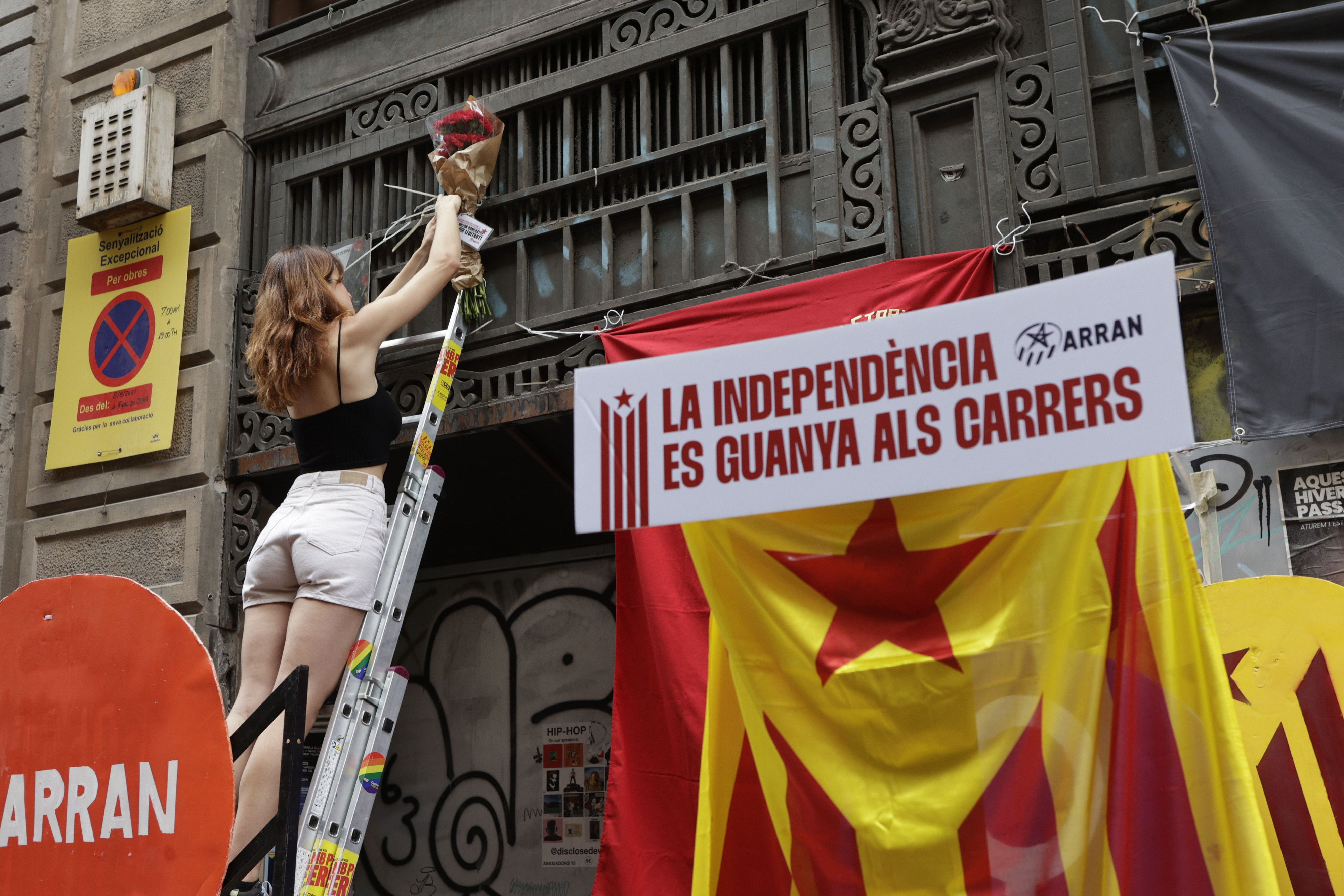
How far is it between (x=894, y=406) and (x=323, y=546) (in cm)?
208

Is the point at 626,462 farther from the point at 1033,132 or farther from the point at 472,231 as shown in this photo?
the point at 472,231

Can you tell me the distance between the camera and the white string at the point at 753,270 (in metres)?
5.09

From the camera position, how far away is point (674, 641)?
4504mm

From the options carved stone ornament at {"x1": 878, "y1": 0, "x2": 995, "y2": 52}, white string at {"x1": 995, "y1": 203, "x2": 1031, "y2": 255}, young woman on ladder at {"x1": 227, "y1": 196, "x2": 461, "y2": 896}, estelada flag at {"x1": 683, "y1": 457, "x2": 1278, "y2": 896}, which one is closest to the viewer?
estelada flag at {"x1": 683, "y1": 457, "x2": 1278, "y2": 896}

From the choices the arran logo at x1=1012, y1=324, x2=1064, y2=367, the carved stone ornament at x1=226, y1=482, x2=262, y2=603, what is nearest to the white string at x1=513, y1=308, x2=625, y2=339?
the carved stone ornament at x1=226, y1=482, x2=262, y2=603

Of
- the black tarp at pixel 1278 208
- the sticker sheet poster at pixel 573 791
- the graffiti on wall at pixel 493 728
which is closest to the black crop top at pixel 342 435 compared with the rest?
the graffiti on wall at pixel 493 728

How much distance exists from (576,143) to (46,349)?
137 inches

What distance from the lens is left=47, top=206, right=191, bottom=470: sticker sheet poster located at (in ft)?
21.3

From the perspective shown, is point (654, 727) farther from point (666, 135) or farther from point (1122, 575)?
point (666, 135)

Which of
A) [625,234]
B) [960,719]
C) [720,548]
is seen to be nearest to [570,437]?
[625,234]

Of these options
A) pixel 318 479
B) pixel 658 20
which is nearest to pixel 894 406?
pixel 318 479

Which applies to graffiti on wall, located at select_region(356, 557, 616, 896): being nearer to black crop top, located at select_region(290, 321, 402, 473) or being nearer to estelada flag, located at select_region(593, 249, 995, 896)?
estelada flag, located at select_region(593, 249, 995, 896)

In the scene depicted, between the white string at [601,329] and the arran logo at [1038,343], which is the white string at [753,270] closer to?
the white string at [601,329]

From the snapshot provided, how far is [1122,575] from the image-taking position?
3.09 meters
